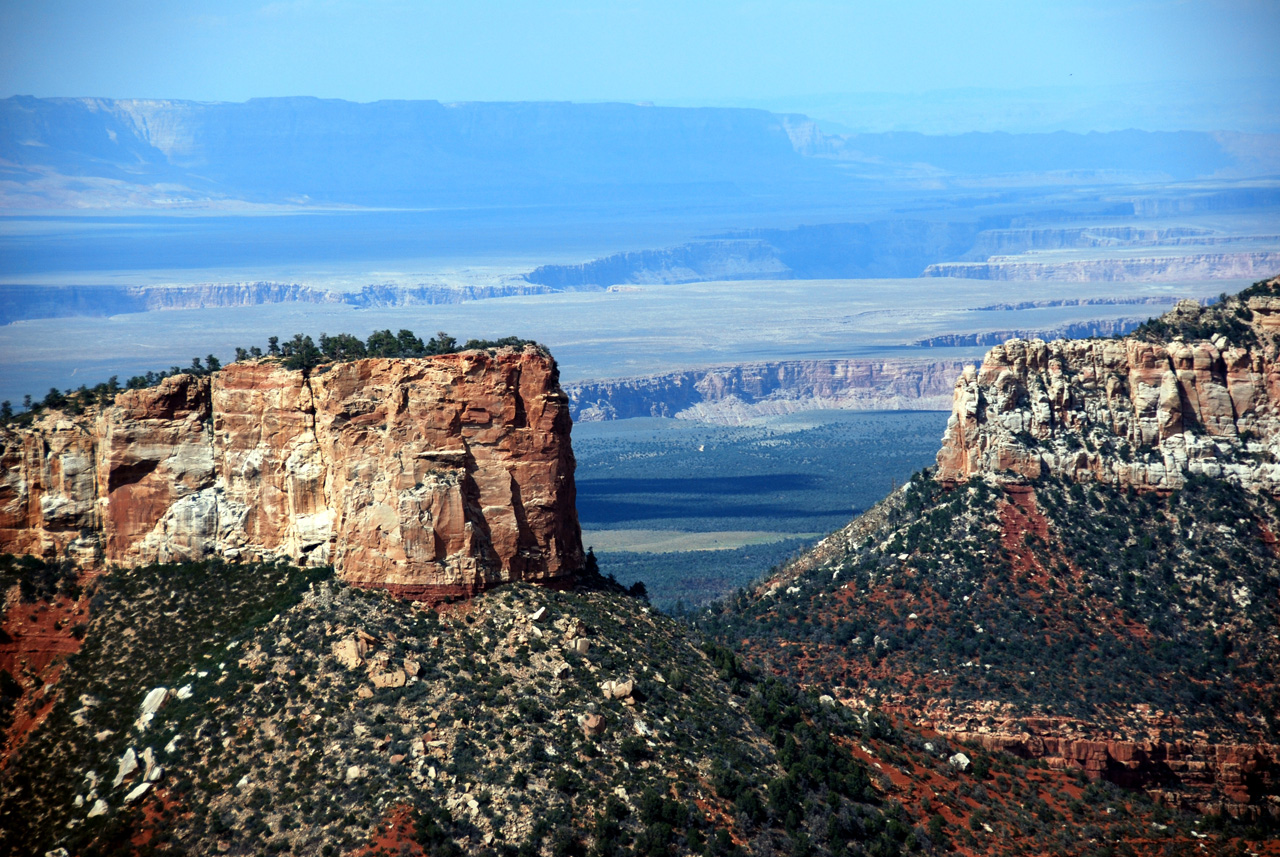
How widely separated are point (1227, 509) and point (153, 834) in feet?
161

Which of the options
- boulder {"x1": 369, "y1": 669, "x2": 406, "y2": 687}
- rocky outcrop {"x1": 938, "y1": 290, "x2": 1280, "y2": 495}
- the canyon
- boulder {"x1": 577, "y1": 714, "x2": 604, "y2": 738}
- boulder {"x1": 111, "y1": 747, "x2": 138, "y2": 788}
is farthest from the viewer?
rocky outcrop {"x1": 938, "y1": 290, "x2": 1280, "y2": 495}

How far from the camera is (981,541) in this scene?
71.1 m

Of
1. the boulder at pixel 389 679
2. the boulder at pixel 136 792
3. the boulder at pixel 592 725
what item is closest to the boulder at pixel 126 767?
the boulder at pixel 136 792

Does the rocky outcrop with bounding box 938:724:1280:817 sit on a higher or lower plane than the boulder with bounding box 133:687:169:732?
lower

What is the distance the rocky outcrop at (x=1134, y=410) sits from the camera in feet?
235

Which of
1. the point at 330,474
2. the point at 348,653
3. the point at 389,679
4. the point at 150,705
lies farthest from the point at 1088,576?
the point at 150,705

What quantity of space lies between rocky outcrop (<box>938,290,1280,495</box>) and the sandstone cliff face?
2955cm

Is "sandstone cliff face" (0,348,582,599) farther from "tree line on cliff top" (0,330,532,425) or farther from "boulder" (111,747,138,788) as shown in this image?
→ "boulder" (111,747,138,788)

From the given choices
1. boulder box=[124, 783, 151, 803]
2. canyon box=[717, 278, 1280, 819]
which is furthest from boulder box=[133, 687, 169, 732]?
canyon box=[717, 278, 1280, 819]

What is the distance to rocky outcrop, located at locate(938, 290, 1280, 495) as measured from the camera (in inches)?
2825

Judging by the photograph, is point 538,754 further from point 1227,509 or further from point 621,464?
point 621,464

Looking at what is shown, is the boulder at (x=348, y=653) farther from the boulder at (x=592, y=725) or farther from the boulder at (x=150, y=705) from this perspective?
the boulder at (x=592, y=725)

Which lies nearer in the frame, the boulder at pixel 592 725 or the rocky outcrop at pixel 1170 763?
the boulder at pixel 592 725

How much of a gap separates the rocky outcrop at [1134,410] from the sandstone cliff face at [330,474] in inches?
1163
